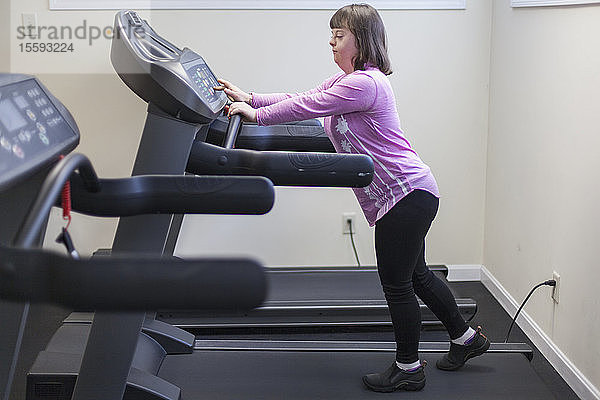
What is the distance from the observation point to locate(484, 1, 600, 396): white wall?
2627 millimetres

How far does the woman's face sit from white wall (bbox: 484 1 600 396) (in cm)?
84

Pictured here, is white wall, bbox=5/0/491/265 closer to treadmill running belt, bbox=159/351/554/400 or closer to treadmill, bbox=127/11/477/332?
treadmill, bbox=127/11/477/332

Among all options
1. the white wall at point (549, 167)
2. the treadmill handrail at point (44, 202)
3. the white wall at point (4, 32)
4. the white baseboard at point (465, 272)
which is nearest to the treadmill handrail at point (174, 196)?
the treadmill handrail at point (44, 202)

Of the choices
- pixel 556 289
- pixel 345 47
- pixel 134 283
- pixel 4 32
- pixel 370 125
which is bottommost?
pixel 556 289

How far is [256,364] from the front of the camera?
2707 mm

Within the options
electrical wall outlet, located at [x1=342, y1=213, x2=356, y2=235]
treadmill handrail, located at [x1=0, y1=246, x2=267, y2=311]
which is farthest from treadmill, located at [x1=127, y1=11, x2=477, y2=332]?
treadmill handrail, located at [x1=0, y1=246, x2=267, y2=311]

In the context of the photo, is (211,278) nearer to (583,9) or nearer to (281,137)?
(281,137)

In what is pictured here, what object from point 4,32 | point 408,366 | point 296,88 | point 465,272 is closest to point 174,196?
point 408,366

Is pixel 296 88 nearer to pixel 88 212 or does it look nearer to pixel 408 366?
pixel 408 366

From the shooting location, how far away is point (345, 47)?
237cm

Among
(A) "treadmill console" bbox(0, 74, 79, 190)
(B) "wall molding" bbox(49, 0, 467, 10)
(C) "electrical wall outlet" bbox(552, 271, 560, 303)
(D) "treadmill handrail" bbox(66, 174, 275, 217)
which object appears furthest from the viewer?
(B) "wall molding" bbox(49, 0, 467, 10)

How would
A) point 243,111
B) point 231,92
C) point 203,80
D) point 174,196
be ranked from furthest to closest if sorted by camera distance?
point 231,92 → point 243,111 → point 203,80 → point 174,196

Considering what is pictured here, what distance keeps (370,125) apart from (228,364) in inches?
39.1

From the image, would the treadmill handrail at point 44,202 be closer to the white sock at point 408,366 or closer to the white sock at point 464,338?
the white sock at point 408,366
